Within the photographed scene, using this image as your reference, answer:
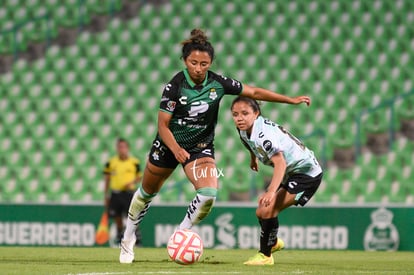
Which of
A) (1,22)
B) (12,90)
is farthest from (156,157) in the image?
(1,22)

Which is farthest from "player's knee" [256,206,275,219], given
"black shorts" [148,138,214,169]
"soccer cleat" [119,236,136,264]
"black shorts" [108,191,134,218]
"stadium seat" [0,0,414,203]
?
"stadium seat" [0,0,414,203]

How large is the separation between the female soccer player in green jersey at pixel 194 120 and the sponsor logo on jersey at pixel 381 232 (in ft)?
17.8

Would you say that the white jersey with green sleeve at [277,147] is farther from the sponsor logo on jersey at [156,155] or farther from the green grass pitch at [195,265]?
the green grass pitch at [195,265]

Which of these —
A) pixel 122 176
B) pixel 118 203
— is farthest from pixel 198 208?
pixel 122 176

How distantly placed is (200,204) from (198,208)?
6 cm

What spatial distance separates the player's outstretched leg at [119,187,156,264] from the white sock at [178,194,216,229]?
0.55 meters

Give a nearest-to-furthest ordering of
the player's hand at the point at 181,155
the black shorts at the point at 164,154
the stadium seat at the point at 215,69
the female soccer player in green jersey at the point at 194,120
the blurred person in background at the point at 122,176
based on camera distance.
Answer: the player's hand at the point at 181,155 → the female soccer player in green jersey at the point at 194,120 → the black shorts at the point at 164,154 → the blurred person in background at the point at 122,176 → the stadium seat at the point at 215,69

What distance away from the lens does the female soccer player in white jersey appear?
27.8 feet

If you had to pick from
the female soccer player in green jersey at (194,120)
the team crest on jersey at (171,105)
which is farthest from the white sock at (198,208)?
the team crest on jersey at (171,105)

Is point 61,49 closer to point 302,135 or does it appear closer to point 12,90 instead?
point 12,90

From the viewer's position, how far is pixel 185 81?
845 centimetres

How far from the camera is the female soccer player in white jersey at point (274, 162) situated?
848 cm

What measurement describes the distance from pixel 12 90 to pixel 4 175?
7.22ft

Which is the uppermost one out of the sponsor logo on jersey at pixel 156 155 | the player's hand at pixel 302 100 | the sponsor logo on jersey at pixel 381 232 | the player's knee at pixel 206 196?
the player's hand at pixel 302 100
